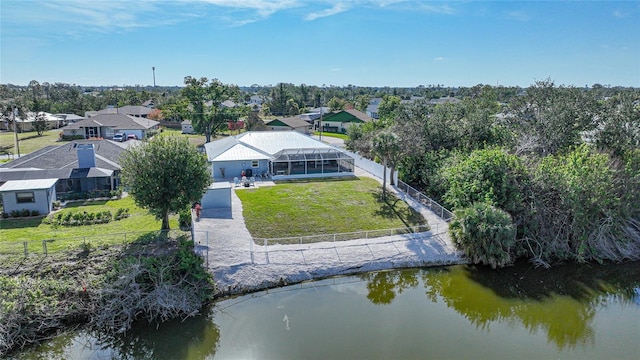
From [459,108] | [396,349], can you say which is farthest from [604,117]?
[396,349]

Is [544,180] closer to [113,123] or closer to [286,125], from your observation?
[286,125]

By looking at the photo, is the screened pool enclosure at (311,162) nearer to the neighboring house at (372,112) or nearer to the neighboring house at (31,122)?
the neighboring house at (372,112)

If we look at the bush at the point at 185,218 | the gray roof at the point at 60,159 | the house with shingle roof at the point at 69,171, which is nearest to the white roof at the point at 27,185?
the house with shingle roof at the point at 69,171

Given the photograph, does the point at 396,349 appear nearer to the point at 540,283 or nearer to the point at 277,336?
the point at 277,336

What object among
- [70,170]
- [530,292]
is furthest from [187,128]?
[530,292]

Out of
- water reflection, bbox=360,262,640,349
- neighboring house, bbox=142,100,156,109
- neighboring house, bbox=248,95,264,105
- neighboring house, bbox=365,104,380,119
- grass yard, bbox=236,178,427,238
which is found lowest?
water reflection, bbox=360,262,640,349

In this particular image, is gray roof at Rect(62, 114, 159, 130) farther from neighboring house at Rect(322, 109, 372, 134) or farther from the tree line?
the tree line

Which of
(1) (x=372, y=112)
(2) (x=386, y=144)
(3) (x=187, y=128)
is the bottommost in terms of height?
(2) (x=386, y=144)

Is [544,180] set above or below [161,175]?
below

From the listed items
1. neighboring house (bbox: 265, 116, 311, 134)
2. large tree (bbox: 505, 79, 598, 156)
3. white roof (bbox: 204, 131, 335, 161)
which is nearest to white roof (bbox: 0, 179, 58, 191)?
white roof (bbox: 204, 131, 335, 161)
